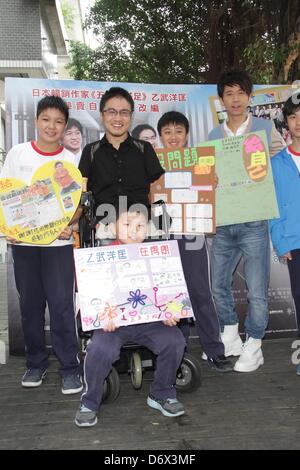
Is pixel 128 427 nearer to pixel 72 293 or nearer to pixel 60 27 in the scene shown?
pixel 72 293

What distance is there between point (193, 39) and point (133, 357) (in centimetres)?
1036

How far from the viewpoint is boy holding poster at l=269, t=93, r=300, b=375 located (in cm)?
373

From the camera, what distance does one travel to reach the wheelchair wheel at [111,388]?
3.28m

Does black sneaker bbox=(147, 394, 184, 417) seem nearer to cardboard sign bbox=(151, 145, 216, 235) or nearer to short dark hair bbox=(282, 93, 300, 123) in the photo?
cardboard sign bbox=(151, 145, 216, 235)

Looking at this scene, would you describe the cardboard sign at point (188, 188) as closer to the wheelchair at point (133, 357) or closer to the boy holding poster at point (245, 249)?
the boy holding poster at point (245, 249)

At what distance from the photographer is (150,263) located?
3209mm

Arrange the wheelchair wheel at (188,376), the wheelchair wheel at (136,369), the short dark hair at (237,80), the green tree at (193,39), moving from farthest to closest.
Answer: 1. the green tree at (193,39)
2. the short dark hair at (237,80)
3. the wheelchair wheel at (188,376)
4. the wheelchair wheel at (136,369)

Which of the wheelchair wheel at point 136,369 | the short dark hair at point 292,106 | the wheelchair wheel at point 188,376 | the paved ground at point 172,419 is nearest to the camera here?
the paved ground at point 172,419

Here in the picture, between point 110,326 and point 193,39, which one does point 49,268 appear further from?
point 193,39

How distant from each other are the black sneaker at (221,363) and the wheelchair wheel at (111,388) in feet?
3.21

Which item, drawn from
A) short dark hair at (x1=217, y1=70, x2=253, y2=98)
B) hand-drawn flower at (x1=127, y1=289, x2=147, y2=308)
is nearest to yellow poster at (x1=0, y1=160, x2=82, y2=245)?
hand-drawn flower at (x1=127, y1=289, x2=147, y2=308)

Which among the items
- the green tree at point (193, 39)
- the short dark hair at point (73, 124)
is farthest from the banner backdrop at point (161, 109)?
the green tree at point (193, 39)

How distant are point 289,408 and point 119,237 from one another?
59.2 inches

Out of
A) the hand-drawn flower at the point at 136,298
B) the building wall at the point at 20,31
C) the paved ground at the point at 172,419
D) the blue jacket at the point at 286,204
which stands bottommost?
the paved ground at the point at 172,419
